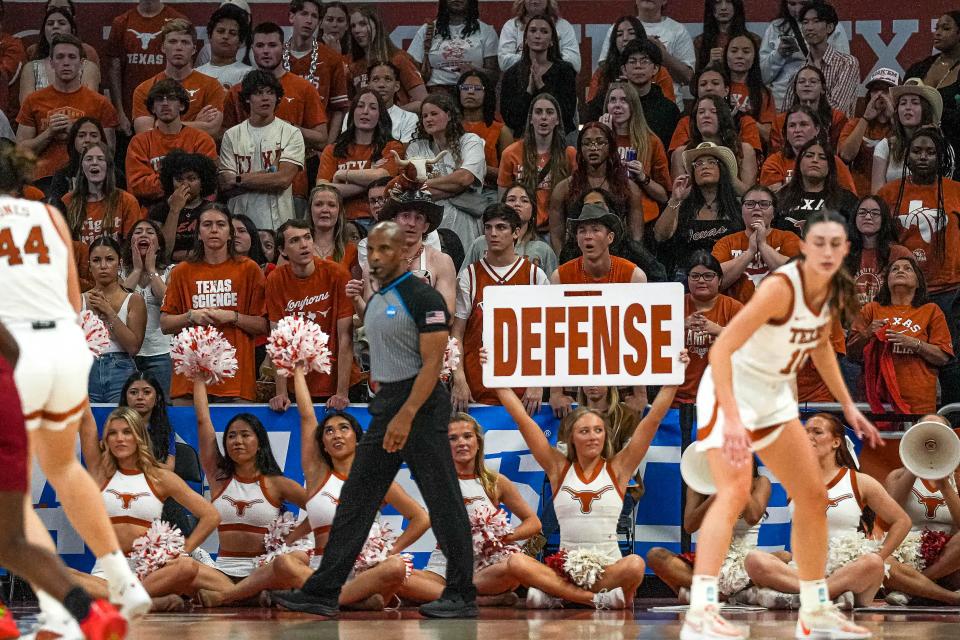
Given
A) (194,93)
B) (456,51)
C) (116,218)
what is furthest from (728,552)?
(194,93)

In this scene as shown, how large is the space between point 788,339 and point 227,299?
4.93 m

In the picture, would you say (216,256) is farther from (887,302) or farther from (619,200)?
(887,302)

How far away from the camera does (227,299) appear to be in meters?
9.59

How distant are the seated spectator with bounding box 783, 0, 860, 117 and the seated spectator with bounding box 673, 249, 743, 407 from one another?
3.38 metres

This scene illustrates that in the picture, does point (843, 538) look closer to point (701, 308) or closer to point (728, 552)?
point (728, 552)

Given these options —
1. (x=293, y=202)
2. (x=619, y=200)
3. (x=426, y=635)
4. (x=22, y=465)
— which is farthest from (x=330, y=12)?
(x=22, y=465)

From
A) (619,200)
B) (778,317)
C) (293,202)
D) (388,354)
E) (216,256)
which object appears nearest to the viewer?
(778,317)

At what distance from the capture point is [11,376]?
A: 4.83m

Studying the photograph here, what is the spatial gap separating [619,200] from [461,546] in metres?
4.04

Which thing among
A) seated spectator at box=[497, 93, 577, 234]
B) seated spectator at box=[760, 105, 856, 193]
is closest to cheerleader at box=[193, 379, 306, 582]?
seated spectator at box=[497, 93, 577, 234]

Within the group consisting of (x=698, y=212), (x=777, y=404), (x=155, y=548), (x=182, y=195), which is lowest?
(x=155, y=548)

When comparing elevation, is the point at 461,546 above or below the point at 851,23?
below

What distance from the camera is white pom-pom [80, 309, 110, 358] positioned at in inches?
345

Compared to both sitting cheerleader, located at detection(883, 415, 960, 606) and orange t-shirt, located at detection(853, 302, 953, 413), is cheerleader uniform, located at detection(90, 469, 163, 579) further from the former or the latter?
orange t-shirt, located at detection(853, 302, 953, 413)
